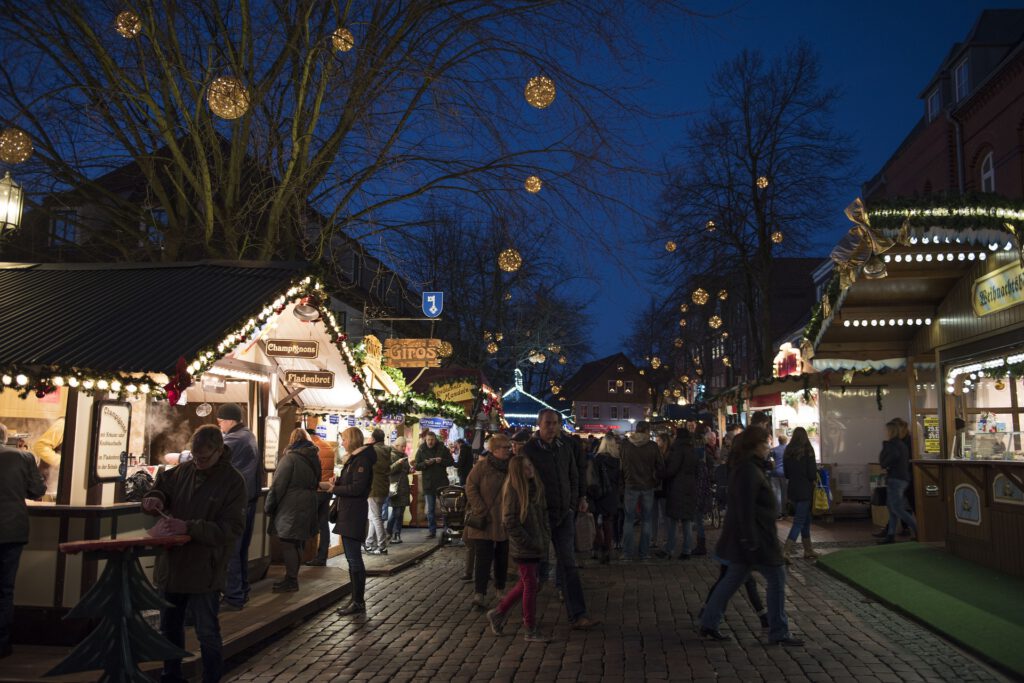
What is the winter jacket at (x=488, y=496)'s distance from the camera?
32.8 feet

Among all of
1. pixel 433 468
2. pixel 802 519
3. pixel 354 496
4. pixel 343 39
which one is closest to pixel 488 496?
pixel 354 496

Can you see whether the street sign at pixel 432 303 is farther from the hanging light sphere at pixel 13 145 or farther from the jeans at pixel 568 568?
the jeans at pixel 568 568

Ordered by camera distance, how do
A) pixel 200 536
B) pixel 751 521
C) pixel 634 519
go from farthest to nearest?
pixel 634 519, pixel 751 521, pixel 200 536

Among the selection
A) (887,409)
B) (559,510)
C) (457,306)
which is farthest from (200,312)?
(457,306)

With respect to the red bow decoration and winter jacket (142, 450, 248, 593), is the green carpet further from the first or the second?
the red bow decoration

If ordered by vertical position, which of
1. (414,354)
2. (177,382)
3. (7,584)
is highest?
(414,354)

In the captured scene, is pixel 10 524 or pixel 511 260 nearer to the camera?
pixel 10 524

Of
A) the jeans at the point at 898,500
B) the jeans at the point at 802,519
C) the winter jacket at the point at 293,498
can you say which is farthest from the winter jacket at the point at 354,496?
the jeans at the point at 898,500

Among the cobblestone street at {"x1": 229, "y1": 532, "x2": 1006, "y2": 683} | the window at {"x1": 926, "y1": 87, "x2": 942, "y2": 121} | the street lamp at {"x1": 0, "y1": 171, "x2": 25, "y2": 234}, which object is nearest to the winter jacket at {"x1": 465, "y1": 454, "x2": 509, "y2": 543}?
the cobblestone street at {"x1": 229, "y1": 532, "x2": 1006, "y2": 683}

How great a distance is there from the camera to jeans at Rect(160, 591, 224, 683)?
6121 millimetres

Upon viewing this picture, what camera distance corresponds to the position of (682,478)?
45.4ft

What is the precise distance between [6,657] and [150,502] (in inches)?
110

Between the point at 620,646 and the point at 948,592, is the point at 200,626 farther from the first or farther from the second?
the point at 948,592

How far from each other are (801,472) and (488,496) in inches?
201
